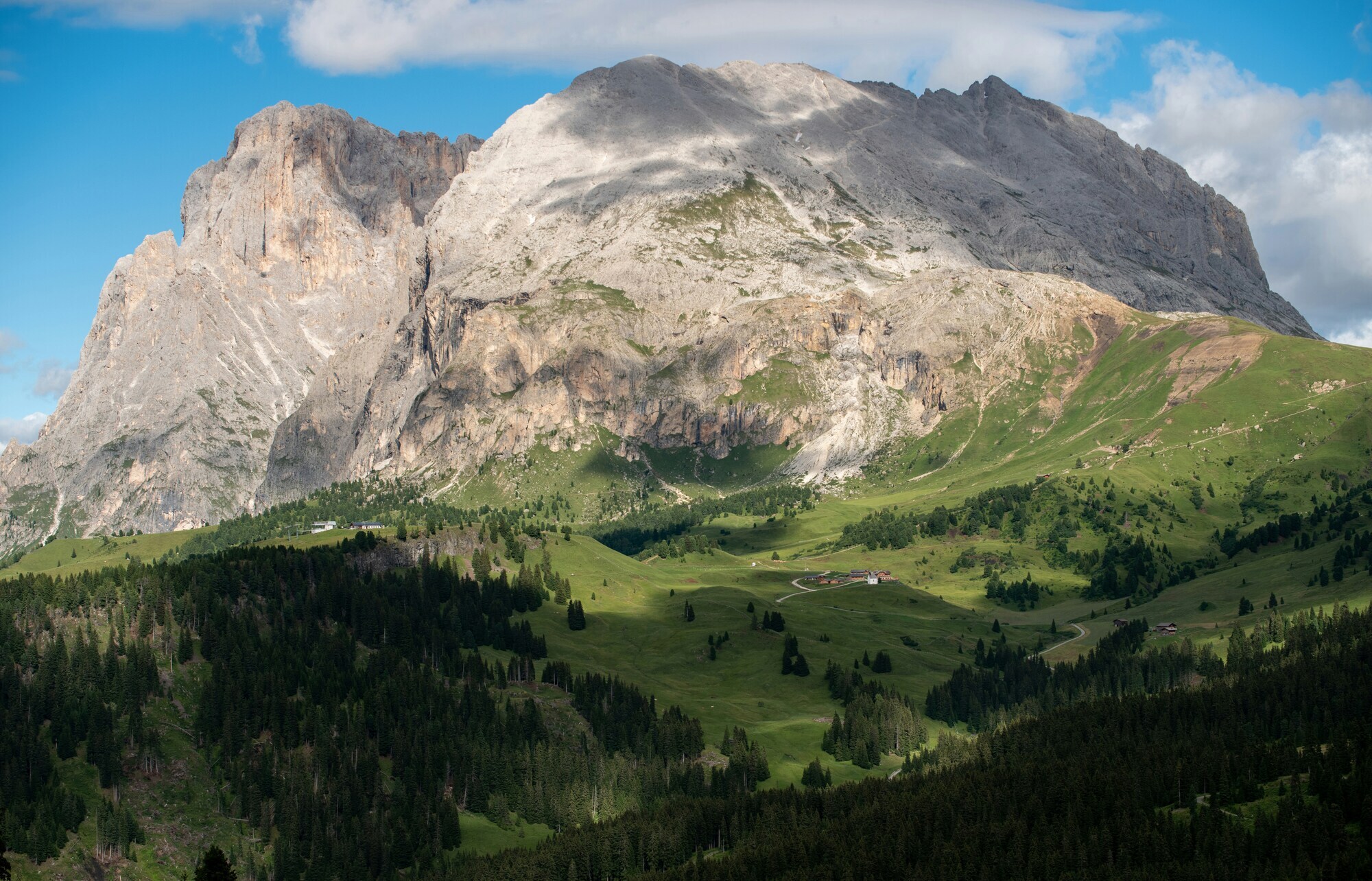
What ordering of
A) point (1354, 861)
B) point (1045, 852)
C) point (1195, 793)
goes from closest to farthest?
1. point (1354, 861)
2. point (1045, 852)
3. point (1195, 793)

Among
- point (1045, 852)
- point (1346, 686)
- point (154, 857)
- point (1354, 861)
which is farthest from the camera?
point (1346, 686)

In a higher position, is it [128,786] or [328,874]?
[128,786]

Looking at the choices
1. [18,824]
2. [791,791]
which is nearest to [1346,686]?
[791,791]

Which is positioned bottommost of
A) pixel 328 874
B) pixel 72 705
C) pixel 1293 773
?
pixel 328 874

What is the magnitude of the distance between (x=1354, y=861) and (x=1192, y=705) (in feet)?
220

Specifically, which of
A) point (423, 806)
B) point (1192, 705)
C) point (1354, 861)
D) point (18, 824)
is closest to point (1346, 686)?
point (1192, 705)

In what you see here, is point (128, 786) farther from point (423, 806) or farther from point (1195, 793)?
point (1195, 793)

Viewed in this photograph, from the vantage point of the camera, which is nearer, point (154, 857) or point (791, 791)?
point (154, 857)

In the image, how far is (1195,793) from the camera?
16462cm

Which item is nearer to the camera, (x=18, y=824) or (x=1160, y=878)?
(x=1160, y=878)

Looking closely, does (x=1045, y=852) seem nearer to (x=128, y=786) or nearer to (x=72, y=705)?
(x=128, y=786)

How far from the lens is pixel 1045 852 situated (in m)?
154

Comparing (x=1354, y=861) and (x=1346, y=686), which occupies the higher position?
(x=1346, y=686)

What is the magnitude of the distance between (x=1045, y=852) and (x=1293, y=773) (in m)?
33.9
